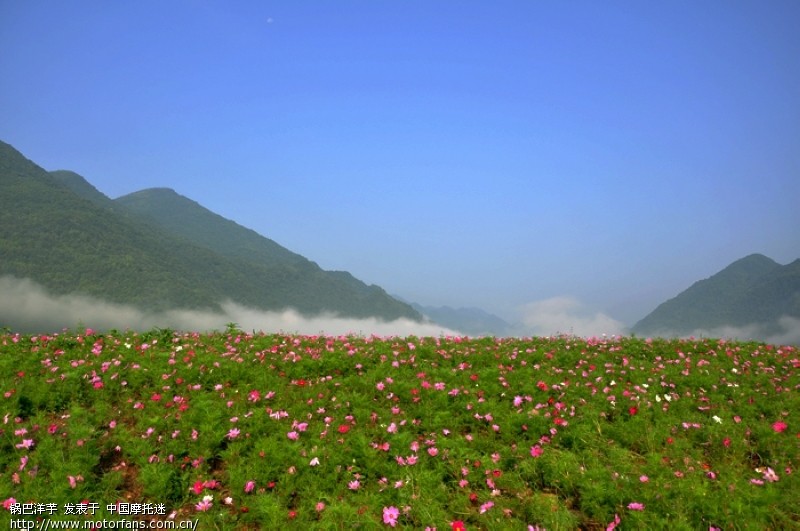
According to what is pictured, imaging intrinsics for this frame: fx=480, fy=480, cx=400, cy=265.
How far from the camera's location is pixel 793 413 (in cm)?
920

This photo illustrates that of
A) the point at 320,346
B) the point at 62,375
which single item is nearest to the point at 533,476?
the point at 320,346

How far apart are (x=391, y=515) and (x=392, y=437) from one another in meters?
1.81

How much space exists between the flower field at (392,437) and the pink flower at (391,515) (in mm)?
26

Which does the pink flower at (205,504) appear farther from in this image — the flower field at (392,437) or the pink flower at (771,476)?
the pink flower at (771,476)

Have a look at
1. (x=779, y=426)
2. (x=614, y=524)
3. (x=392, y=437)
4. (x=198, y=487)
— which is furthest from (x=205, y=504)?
(x=779, y=426)

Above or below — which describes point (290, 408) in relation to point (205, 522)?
above

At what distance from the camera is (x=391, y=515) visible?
6.16 metres

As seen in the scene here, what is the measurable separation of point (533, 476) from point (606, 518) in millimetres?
1246

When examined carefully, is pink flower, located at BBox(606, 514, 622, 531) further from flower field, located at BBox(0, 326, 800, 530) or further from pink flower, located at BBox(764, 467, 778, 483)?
pink flower, located at BBox(764, 467, 778, 483)

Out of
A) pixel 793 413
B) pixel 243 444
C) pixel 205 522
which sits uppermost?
pixel 793 413

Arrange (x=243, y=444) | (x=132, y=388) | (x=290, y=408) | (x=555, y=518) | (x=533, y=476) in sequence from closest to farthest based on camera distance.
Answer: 1. (x=555, y=518)
2. (x=533, y=476)
3. (x=243, y=444)
4. (x=290, y=408)
5. (x=132, y=388)

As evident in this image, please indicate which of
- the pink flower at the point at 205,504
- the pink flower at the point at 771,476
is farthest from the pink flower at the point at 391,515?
the pink flower at the point at 771,476

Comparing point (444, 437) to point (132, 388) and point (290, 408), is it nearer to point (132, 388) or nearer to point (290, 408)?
point (290, 408)

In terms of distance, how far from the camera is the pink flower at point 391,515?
6.06m
